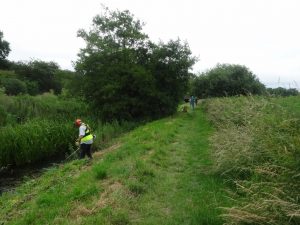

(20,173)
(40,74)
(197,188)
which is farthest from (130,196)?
(40,74)

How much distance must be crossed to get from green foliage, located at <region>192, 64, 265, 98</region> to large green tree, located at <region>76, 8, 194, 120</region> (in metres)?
22.8

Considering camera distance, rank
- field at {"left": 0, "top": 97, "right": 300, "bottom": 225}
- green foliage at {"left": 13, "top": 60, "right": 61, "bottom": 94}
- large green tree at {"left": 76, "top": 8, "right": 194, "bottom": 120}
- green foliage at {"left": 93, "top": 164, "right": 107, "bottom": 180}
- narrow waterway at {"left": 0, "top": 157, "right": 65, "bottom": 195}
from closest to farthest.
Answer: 1. field at {"left": 0, "top": 97, "right": 300, "bottom": 225}
2. green foliage at {"left": 93, "top": 164, "right": 107, "bottom": 180}
3. narrow waterway at {"left": 0, "top": 157, "right": 65, "bottom": 195}
4. large green tree at {"left": 76, "top": 8, "right": 194, "bottom": 120}
5. green foliage at {"left": 13, "top": 60, "right": 61, "bottom": 94}

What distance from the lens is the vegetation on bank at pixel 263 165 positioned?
4773 millimetres

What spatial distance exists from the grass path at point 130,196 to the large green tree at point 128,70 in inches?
627

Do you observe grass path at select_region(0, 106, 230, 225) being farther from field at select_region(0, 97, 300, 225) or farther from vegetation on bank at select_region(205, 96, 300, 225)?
vegetation on bank at select_region(205, 96, 300, 225)

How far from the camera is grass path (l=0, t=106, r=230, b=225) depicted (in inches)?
272

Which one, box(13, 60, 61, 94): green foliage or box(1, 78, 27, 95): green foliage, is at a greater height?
box(13, 60, 61, 94): green foliage

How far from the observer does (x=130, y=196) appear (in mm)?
8031

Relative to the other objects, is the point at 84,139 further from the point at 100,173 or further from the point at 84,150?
the point at 100,173

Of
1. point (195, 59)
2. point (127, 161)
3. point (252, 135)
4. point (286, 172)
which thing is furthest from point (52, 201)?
point (195, 59)

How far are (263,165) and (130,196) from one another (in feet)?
9.85

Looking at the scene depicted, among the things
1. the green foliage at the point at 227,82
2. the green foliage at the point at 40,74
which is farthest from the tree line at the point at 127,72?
the green foliage at the point at 40,74

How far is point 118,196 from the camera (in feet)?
25.8

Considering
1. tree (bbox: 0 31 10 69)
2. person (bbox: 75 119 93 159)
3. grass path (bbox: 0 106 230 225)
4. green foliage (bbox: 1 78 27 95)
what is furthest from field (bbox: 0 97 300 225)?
tree (bbox: 0 31 10 69)
